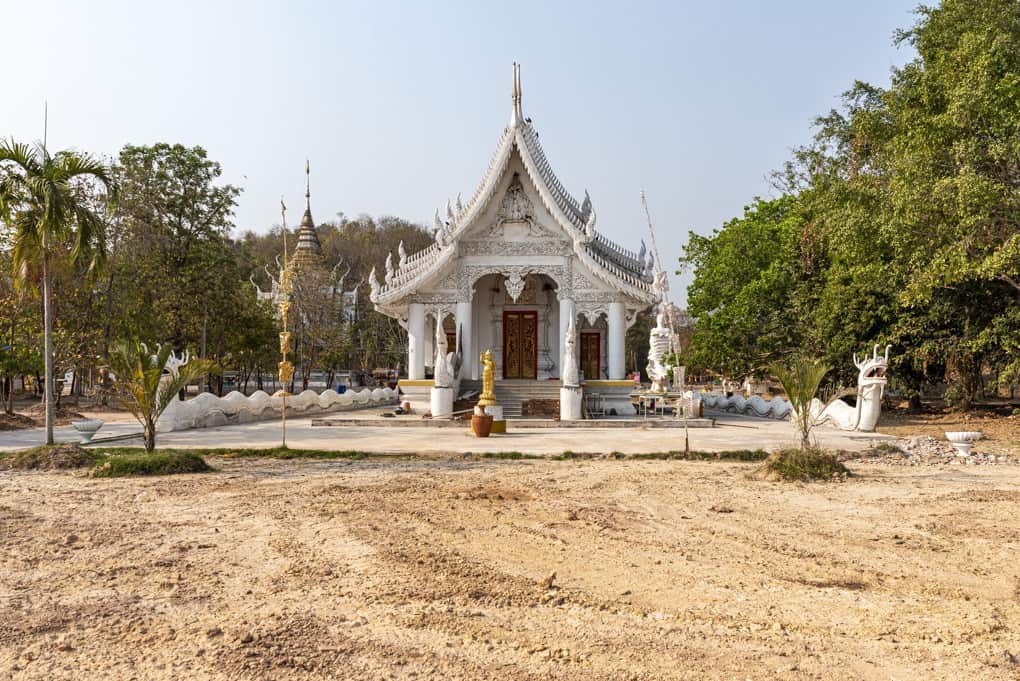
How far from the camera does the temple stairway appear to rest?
19.9 meters

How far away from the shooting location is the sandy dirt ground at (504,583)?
145 inches

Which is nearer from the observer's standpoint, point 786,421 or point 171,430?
point 171,430

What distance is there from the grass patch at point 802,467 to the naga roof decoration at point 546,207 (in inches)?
425

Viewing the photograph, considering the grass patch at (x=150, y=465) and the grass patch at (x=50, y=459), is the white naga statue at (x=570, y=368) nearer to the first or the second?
the grass patch at (x=150, y=465)

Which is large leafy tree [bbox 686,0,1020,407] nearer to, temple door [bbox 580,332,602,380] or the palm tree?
temple door [bbox 580,332,602,380]

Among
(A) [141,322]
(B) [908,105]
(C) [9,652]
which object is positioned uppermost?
(B) [908,105]

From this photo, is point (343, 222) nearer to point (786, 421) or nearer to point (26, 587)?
point (786, 421)

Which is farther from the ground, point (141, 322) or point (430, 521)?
point (141, 322)

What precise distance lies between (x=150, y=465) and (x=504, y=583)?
20.7 ft

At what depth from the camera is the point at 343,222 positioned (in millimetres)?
60281

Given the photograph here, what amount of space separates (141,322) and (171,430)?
327 inches

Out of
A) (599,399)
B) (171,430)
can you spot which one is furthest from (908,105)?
(171,430)

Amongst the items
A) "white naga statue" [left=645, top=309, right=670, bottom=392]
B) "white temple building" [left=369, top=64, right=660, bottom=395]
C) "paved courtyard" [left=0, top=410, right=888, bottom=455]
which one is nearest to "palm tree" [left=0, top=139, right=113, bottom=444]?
"paved courtyard" [left=0, top=410, right=888, bottom=455]

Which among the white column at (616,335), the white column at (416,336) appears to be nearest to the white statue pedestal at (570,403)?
the white column at (616,335)
